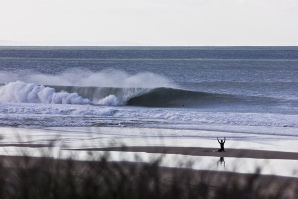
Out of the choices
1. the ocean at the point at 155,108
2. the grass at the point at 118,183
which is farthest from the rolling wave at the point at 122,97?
the grass at the point at 118,183

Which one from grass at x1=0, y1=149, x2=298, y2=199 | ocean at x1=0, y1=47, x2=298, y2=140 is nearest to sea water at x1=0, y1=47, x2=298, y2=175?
ocean at x1=0, y1=47, x2=298, y2=140

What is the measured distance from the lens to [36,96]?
3197 cm

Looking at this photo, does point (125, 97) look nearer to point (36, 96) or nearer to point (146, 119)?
point (36, 96)

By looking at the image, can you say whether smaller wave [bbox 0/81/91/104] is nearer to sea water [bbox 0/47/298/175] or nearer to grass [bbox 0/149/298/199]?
sea water [bbox 0/47/298/175]

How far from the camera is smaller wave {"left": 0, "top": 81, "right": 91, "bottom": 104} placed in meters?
31.4

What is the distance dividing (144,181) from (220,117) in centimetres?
1770

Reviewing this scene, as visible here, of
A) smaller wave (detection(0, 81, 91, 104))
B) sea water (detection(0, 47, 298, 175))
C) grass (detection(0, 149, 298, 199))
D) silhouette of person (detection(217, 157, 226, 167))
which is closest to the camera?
grass (detection(0, 149, 298, 199))

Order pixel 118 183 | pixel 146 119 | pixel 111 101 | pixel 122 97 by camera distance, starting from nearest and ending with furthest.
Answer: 1. pixel 118 183
2. pixel 146 119
3. pixel 111 101
4. pixel 122 97

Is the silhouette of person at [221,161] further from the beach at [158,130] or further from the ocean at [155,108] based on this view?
the ocean at [155,108]

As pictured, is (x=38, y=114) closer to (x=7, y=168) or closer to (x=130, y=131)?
(x=130, y=131)

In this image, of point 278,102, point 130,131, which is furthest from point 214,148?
point 278,102

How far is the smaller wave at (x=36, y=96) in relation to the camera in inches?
1236

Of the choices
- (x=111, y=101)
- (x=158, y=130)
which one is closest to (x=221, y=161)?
(x=158, y=130)

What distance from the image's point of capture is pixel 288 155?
12812mm
